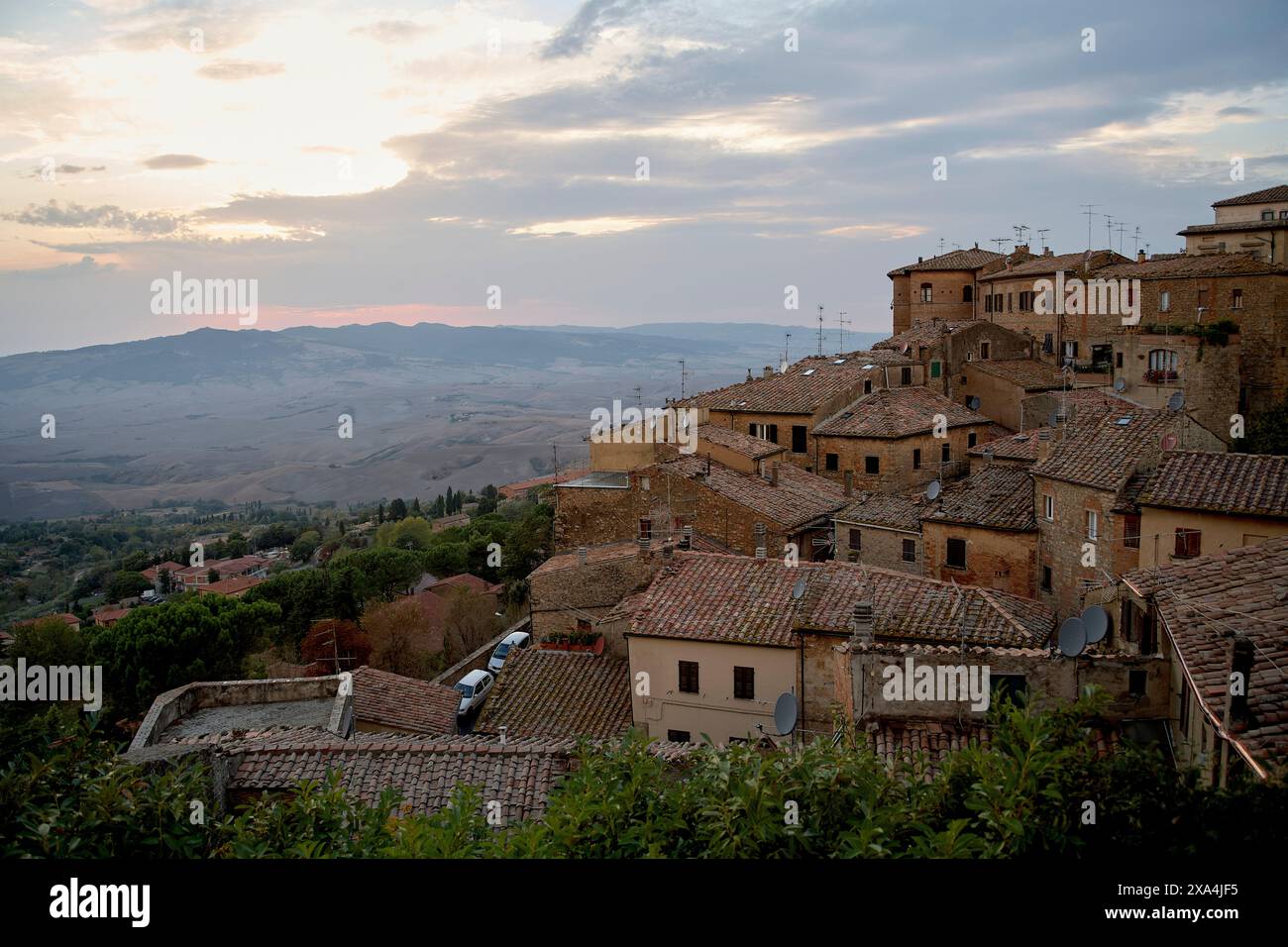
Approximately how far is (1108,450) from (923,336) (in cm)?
2421

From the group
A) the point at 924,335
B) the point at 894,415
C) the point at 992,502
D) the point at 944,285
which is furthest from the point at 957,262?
the point at 992,502

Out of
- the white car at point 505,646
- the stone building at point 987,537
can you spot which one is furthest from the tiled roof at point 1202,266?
the white car at point 505,646

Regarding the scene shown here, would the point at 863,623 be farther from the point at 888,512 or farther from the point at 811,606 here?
the point at 888,512

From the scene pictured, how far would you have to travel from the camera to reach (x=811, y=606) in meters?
18.3

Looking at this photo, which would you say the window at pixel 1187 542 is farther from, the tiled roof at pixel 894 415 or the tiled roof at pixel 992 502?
the tiled roof at pixel 894 415

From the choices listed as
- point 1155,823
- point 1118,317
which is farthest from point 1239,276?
point 1155,823

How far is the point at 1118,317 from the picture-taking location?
41.6 m

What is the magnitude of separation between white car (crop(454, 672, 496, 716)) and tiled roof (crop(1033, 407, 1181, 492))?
1413 cm

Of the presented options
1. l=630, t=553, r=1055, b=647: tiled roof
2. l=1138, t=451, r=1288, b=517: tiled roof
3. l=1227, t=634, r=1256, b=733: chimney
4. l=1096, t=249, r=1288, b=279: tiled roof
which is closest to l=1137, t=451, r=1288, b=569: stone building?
l=1138, t=451, r=1288, b=517: tiled roof

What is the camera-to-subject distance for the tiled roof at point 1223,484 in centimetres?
1638

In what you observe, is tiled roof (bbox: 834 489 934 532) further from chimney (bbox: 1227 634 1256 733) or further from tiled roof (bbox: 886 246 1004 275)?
tiled roof (bbox: 886 246 1004 275)

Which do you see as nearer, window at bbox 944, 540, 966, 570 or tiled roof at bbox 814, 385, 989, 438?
window at bbox 944, 540, 966, 570

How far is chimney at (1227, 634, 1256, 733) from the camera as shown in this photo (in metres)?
8.29

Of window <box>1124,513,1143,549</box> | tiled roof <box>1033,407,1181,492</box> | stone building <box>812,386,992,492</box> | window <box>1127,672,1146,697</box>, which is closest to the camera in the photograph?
window <box>1127,672,1146,697</box>
